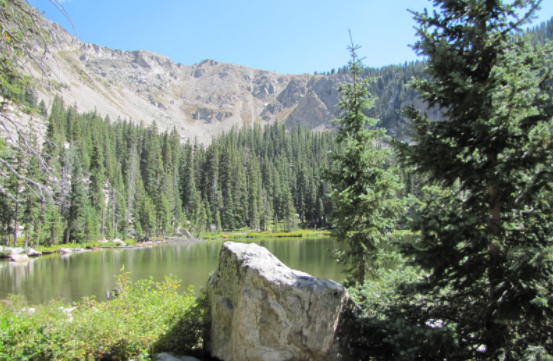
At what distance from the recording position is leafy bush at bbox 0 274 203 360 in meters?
6.09

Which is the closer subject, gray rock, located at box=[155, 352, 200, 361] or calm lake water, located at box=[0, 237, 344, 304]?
gray rock, located at box=[155, 352, 200, 361]

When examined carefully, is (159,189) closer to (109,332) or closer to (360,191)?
(360,191)

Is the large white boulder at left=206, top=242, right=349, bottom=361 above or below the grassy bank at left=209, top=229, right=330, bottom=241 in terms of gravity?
above

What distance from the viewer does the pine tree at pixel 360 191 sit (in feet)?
34.8

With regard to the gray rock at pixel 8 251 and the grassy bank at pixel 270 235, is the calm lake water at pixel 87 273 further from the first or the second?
the grassy bank at pixel 270 235

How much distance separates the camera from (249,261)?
6715 millimetres

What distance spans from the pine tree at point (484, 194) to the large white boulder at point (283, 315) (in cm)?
126

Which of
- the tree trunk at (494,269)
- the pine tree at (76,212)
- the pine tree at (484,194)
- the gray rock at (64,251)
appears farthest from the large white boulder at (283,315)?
the pine tree at (76,212)

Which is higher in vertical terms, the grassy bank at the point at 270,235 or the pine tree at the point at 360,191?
the pine tree at the point at 360,191

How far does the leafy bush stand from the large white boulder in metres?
1.65

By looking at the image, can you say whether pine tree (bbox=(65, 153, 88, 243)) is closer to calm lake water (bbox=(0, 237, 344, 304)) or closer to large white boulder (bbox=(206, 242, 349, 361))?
calm lake water (bbox=(0, 237, 344, 304))

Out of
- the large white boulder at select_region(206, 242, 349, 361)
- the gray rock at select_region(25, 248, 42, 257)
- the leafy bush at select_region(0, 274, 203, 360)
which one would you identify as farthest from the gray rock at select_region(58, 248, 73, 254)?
the large white boulder at select_region(206, 242, 349, 361)

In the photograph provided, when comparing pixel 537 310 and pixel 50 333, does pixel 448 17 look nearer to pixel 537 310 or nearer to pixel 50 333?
pixel 537 310

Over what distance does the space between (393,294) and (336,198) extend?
15.2 feet
